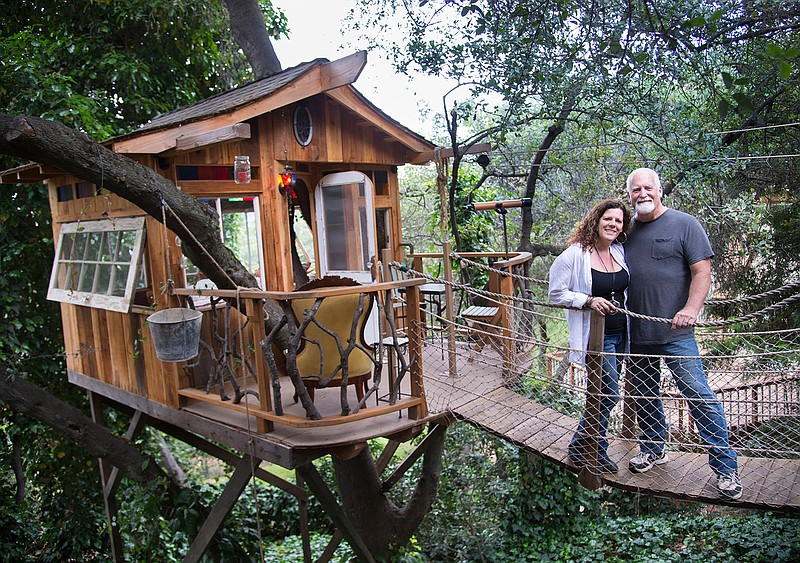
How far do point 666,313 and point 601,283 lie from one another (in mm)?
374

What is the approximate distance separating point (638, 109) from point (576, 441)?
14.7 feet

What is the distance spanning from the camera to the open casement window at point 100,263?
15.3 ft

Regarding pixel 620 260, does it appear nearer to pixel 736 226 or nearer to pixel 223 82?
pixel 736 226

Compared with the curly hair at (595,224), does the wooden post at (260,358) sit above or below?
below

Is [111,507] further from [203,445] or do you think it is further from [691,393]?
[691,393]

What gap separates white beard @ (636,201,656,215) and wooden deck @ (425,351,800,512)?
1.21 m

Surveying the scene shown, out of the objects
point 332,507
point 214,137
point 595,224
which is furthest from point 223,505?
point 595,224

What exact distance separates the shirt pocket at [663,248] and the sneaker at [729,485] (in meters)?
1.16

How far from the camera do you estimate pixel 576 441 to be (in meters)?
3.79

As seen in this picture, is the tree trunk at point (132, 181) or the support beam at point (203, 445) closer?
the tree trunk at point (132, 181)

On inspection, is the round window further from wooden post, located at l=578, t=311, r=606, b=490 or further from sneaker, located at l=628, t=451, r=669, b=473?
sneaker, located at l=628, t=451, r=669, b=473

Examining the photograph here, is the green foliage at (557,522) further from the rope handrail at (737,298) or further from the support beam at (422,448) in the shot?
the rope handrail at (737,298)

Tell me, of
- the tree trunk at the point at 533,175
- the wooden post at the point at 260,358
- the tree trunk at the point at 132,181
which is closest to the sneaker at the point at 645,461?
the wooden post at the point at 260,358

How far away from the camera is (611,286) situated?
11.8 feet
